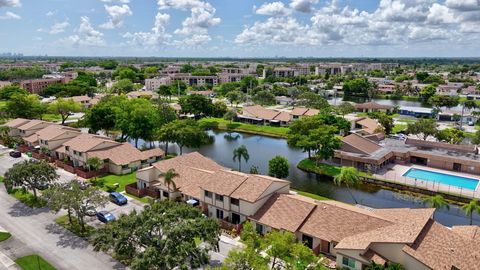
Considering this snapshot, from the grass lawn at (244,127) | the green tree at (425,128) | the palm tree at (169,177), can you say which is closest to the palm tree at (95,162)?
the palm tree at (169,177)

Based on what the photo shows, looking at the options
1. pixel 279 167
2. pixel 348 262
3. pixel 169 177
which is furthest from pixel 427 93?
pixel 348 262

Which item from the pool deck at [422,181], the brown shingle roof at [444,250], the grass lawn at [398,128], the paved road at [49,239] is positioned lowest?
the pool deck at [422,181]

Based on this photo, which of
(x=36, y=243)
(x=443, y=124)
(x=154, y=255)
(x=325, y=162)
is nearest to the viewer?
(x=154, y=255)

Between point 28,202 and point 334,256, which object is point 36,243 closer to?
point 28,202

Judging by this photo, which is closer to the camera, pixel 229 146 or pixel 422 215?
pixel 422 215

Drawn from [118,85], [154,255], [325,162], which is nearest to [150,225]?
[154,255]

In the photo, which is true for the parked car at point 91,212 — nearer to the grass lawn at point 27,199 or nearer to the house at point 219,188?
the grass lawn at point 27,199

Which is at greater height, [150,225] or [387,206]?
[150,225]
